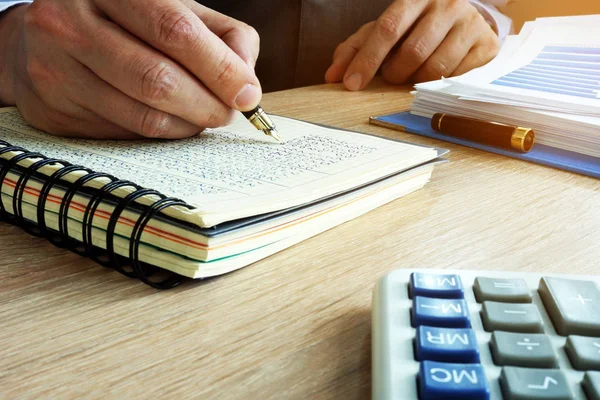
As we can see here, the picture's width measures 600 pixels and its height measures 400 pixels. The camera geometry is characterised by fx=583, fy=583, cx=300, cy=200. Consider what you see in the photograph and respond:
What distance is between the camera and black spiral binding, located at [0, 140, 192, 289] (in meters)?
0.34

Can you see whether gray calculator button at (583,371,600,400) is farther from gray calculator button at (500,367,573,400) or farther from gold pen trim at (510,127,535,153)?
gold pen trim at (510,127,535,153)

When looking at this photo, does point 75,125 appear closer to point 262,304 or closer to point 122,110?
point 122,110

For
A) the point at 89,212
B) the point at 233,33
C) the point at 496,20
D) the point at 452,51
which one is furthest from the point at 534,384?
the point at 496,20

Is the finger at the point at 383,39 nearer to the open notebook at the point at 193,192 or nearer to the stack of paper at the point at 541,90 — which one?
the stack of paper at the point at 541,90

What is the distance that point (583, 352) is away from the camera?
0.78 ft

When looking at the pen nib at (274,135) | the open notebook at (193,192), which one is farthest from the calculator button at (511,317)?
the pen nib at (274,135)

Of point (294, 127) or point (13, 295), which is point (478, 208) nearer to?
point (294, 127)

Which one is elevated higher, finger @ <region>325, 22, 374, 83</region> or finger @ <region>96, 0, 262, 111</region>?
finger @ <region>96, 0, 262, 111</region>

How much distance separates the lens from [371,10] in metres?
1.33

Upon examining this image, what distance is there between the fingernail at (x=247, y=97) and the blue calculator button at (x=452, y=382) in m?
0.37

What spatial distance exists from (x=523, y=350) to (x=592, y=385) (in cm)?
3

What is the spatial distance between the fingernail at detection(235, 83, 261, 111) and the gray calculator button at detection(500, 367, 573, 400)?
1.24 feet

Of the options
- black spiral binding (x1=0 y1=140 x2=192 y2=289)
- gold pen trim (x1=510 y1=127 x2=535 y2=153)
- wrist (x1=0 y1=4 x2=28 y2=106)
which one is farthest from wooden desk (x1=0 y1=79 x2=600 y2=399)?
wrist (x1=0 y1=4 x2=28 y2=106)

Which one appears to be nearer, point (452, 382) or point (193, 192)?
point (452, 382)
